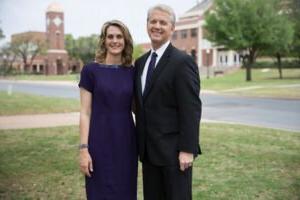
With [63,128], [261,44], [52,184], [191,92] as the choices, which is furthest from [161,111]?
[261,44]

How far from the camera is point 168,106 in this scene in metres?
3.30

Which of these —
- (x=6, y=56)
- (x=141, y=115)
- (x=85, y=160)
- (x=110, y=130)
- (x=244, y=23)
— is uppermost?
(x=244, y=23)

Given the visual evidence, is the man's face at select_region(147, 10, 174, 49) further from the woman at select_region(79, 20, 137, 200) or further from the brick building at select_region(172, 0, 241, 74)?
the brick building at select_region(172, 0, 241, 74)

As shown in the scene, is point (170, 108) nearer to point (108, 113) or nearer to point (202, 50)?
point (108, 113)

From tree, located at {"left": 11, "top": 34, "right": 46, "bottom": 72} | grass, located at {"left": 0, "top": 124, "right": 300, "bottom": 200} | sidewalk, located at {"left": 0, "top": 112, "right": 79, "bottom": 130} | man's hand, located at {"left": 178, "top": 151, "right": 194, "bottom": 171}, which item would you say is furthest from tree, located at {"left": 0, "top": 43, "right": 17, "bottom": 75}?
tree, located at {"left": 11, "top": 34, "right": 46, "bottom": 72}

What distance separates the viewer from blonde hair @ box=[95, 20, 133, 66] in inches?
137

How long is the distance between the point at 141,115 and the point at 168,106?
23 centimetres

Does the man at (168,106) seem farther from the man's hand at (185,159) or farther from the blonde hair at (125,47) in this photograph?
the blonde hair at (125,47)

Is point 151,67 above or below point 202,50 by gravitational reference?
below

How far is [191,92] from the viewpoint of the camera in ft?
10.5

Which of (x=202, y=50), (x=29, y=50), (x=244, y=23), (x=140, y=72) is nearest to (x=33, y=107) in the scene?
(x=140, y=72)

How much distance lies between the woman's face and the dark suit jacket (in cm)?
25

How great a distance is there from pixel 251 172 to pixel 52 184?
2.93m

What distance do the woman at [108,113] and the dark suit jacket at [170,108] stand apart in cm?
16
